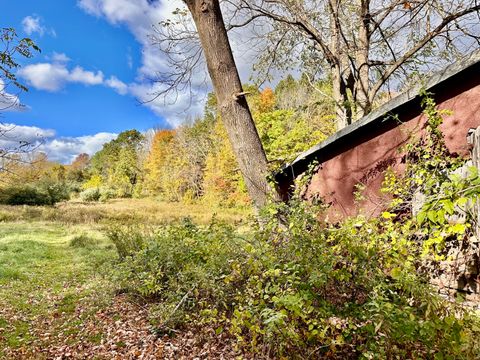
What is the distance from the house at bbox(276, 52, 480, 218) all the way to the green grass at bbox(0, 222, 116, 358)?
16.0ft

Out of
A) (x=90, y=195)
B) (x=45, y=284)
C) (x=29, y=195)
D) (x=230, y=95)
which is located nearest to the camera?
(x=230, y=95)

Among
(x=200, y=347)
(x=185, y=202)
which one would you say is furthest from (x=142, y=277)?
(x=185, y=202)

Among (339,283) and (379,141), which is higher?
(379,141)

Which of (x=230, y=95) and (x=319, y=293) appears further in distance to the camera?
(x=230, y=95)

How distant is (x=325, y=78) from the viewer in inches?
456

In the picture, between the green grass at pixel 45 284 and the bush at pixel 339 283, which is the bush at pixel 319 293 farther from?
Answer: the green grass at pixel 45 284

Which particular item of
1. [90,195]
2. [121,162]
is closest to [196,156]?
[90,195]

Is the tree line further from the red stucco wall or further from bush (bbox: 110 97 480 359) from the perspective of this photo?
bush (bbox: 110 97 480 359)

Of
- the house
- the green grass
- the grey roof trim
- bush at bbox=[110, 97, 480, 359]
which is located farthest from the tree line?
bush at bbox=[110, 97, 480, 359]

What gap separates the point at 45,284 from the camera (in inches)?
342

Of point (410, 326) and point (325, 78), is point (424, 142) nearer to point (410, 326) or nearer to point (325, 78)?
point (410, 326)

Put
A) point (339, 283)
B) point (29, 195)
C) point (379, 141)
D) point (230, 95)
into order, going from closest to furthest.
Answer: point (339, 283) < point (379, 141) < point (230, 95) < point (29, 195)

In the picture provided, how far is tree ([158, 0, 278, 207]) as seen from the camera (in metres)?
5.16

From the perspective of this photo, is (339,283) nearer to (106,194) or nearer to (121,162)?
(106,194)
